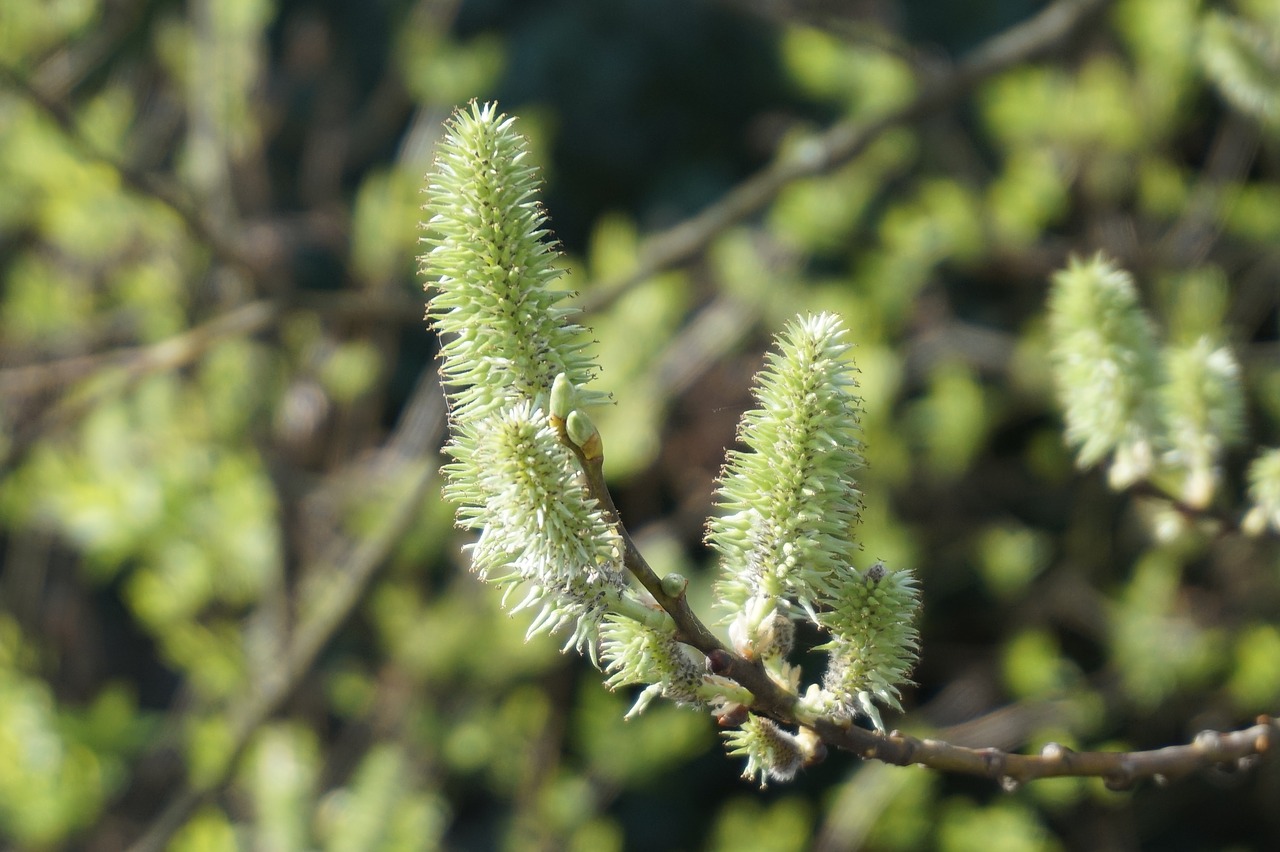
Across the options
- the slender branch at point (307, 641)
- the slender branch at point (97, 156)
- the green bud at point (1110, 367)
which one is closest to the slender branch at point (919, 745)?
the green bud at point (1110, 367)

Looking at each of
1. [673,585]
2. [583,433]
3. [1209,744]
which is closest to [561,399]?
[583,433]

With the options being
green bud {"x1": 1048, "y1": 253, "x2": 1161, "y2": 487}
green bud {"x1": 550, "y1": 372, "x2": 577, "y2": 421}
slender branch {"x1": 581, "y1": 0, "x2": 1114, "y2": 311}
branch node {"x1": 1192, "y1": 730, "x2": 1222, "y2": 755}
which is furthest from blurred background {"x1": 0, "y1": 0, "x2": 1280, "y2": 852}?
green bud {"x1": 550, "y1": 372, "x2": 577, "y2": 421}

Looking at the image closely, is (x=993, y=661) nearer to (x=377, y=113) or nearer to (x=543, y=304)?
(x=377, y=113)

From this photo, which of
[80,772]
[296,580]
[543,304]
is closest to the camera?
[543,304]

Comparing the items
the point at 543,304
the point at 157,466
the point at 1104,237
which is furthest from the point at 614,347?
the point at 543,304

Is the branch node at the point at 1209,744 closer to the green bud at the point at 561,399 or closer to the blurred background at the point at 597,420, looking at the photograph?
the green bud at the point at 561,399

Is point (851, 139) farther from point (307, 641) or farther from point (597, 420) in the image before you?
point (307, 641)

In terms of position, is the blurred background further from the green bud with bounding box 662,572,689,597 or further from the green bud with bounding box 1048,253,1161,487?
the green bud with bounding box 662,572,689,597
